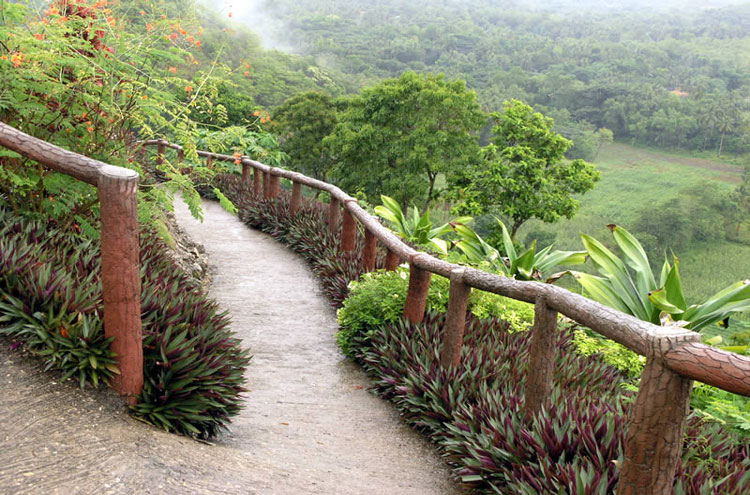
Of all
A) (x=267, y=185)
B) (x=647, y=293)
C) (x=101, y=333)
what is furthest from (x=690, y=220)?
(x=101, y=333)

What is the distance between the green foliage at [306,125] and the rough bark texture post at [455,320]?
102 ft

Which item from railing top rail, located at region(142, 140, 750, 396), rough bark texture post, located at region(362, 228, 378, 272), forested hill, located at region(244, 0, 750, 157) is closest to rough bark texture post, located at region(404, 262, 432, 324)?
railing top rail, located at region(142, 140, 750, 396)

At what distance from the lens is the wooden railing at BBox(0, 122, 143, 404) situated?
288 cm

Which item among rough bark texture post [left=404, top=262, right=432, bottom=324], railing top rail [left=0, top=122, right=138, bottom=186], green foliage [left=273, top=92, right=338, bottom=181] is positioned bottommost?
rough bark texture post [left=404, top=262, right=432, bottom=324]

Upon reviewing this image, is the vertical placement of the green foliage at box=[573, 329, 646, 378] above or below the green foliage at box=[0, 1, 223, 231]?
below

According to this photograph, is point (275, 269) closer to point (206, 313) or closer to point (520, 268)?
point (520, 268)

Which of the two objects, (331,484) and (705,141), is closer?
(331,484)

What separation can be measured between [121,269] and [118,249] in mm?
101

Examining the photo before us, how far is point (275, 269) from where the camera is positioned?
26.6 feet

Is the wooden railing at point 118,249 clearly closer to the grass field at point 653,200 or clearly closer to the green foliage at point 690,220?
the grass field at point 653,200

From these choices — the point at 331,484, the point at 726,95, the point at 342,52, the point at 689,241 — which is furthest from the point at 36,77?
the point at 342,52

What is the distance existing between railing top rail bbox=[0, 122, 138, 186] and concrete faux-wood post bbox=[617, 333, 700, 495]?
2.50 metres

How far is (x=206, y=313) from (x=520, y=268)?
4.18 metres

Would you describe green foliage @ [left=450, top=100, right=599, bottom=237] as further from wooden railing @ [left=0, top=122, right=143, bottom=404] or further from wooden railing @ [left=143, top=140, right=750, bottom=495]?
wooden railing @ [left=0, top=122, right=143, bottom=404]
